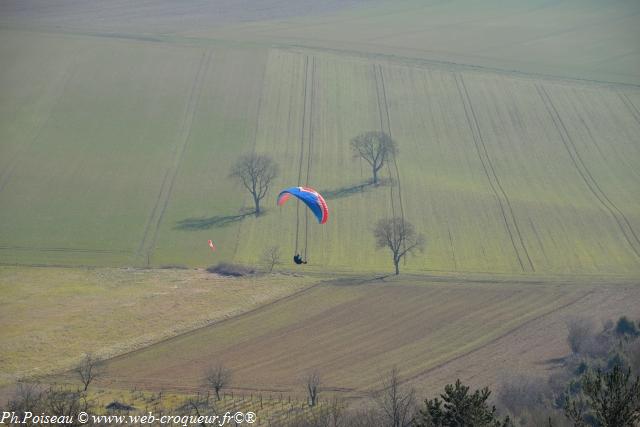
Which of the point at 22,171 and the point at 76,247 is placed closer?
the point at 76,247

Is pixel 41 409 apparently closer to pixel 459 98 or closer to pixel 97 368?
pixel 97 368

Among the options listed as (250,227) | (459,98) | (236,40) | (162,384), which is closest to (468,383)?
(162,384)

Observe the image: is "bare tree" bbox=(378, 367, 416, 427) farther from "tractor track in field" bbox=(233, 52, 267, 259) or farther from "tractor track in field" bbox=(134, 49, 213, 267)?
"tractor track in field" bbox=(134, 49, 213, 267)

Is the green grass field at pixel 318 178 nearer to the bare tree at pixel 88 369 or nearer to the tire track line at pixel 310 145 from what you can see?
the tire track line at pixel 310 145

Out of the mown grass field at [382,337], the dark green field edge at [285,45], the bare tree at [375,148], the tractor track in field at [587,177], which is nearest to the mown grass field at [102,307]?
the mown grass field at [382,337]

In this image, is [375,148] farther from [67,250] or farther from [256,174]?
[67,250]

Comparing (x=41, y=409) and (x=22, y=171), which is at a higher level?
(x=22, y=171)
